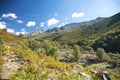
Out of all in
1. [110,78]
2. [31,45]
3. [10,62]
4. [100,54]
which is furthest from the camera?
[31,45]

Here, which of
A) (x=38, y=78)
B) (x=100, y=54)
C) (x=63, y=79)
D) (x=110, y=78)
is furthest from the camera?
(x=100, y=54)

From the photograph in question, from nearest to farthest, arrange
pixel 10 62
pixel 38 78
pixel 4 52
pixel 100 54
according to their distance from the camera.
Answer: pixel 38 78 → pixel 10 62 → pixel 4 52 → pixel 100 54

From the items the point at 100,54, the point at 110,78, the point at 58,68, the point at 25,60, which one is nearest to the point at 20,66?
the point at 25,60

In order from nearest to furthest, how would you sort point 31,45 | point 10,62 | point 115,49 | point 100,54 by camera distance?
point 10,62
point 100,54
point 31,45
point 115,49

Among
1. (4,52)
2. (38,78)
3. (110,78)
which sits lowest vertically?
(110,78)

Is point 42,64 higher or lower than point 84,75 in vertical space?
higher

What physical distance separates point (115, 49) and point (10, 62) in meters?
159

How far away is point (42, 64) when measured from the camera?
2809 cm

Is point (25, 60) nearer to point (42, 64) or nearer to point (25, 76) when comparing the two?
point (42, 64)

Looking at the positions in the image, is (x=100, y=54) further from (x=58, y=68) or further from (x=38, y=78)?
(x=38, y=78)

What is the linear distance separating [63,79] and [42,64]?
20.0ft

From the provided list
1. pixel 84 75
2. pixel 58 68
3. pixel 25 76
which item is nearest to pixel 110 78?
pixel 84 75

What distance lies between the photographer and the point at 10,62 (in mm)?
27969

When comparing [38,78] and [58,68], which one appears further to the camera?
[58,68]
